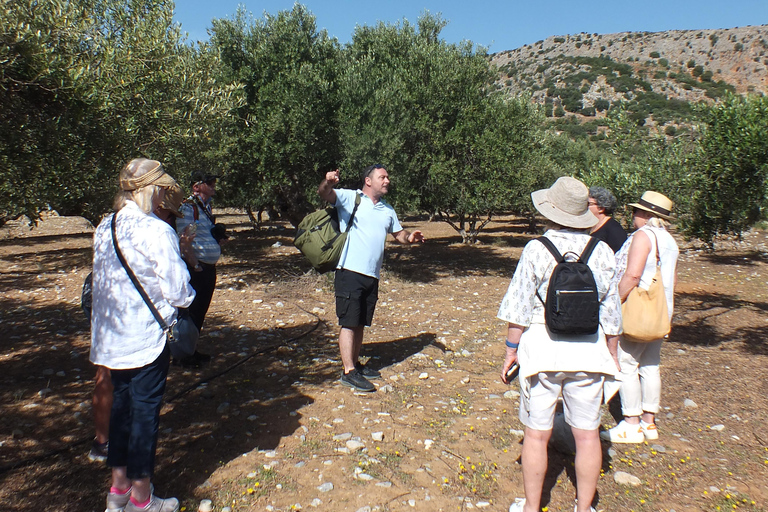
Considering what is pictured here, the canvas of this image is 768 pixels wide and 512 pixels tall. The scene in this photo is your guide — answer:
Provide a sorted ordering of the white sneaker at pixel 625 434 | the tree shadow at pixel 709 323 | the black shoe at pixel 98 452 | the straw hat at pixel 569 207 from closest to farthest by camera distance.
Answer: the straw hat at pixel 569 207
the black shoe at pixel 98 452
the white sneaker at pixel 625 434
the tree shadow at pixel 709 323

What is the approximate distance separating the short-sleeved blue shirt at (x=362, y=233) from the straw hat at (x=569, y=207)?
98.2 inches

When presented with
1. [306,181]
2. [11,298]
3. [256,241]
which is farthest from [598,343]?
[256,241]

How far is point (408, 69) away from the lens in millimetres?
14438

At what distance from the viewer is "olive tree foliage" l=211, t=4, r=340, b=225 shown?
11.9m

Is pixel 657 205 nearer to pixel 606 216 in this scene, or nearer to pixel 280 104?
pixel 606 216

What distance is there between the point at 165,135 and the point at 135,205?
18.0ft

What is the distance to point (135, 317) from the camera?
3031 millimetres

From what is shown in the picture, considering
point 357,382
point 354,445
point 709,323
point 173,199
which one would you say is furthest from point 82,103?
point 709,323

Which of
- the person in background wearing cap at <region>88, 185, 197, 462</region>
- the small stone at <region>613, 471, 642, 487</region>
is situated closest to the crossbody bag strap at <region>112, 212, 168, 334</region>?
the person in background wearing cap at <region>88, 185, 197, 462</region>

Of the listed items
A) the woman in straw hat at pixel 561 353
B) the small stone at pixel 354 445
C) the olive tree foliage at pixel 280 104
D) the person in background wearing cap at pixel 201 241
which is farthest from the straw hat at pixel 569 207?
the olive tree foliage at pixel 280 104

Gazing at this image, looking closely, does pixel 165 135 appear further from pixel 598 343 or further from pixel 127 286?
pixel 598 343

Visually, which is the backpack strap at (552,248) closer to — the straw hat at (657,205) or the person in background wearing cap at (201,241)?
the straw hat at (657,205)

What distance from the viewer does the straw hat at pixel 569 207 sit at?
3.21 m

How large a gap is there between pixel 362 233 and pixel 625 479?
332 centimetres
